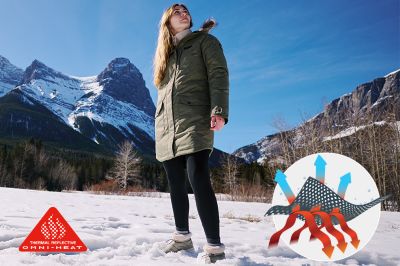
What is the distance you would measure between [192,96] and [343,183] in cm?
160

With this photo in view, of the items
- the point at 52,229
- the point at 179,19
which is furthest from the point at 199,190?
the point at 179,19

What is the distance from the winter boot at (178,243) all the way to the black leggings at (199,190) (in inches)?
2.5

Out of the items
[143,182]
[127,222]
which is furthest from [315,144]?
[143,182]

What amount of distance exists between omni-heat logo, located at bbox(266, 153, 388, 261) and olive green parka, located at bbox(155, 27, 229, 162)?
0.89m

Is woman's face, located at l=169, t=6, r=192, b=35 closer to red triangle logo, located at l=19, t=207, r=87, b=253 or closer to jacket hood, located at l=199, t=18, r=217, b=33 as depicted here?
jacket hood, located at l=199, t=18, r=217, b=33

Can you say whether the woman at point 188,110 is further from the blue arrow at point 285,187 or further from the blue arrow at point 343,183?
the blue arrow at point 343,183

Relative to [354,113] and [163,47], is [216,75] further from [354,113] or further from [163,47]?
[354,113]

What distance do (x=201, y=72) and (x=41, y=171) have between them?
235 ft

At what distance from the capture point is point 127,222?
15.1ft

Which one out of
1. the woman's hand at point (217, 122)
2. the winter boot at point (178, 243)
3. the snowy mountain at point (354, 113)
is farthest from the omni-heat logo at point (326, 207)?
the snowy mountain at point (354, 113)

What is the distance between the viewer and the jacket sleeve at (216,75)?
8.86ft

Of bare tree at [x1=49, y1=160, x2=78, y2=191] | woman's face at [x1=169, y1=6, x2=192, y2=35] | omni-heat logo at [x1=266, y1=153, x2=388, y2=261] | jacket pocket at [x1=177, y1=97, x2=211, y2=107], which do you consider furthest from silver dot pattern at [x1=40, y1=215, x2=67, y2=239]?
bare tree at [x1=49, y1=160, x2=78, y2=191]

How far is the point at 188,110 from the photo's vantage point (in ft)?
9.32

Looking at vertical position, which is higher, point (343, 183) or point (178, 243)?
point (343, 183)
